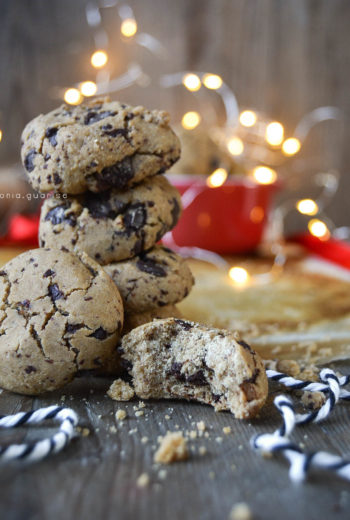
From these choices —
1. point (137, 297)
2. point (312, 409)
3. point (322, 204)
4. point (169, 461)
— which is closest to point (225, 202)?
point (322, 204)

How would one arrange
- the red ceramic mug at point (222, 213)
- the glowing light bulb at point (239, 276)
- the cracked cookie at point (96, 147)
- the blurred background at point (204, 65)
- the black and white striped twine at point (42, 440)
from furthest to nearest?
the blurred background at point (204, 65)
the red ceramic mug at point (222, 213)
the glowing light bulb at point (239, 276)
the cracked cookie at point (96, 147)
the black and white striped twine at point (42, 440)

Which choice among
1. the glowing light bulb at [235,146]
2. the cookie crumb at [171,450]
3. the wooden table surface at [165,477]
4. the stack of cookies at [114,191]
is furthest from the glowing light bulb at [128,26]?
the cookie crumb at [171,450]

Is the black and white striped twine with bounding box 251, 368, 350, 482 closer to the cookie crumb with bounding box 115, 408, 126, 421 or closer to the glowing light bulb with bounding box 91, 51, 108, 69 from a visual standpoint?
the cookie crumb with bounding box 115, 408, 126, 421

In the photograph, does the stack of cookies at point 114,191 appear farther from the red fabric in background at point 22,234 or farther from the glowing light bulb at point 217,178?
the red fabric in background at point 22,234

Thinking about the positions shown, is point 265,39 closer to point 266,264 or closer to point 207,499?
point 266,264

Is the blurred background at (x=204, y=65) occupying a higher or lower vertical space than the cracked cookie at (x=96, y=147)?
higher

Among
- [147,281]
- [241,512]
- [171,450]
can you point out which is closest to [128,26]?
[147,281]

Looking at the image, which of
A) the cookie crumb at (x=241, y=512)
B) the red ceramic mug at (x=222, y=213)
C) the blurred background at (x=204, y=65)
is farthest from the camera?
the blurred background at (x=204, y=65)
